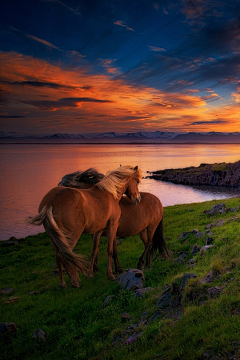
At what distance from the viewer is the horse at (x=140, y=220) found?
10711 mm

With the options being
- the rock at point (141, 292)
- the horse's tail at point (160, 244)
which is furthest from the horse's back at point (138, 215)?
the rock at point (141, 292)

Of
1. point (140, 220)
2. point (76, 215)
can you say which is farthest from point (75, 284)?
point (140, 220)

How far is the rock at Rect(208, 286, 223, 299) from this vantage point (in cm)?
615

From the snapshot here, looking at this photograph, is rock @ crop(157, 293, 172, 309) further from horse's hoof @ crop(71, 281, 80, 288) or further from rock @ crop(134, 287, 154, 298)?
horse's hoof @ crop(71, 281, 80, 288)

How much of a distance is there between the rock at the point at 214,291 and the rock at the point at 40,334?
406 centimetres

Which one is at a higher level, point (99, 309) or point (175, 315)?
point (175, 315)

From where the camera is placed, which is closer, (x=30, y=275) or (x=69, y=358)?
(x=69, y=358)

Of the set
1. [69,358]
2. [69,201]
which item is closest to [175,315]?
[69,358]

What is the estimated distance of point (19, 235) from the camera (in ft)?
81.4

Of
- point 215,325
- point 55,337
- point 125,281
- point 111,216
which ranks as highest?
point 111,216

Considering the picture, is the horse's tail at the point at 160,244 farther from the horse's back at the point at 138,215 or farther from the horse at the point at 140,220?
the horse's back at the point at 138,215

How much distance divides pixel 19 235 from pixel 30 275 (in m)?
12.4

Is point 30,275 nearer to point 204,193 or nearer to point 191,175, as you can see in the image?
point 204,193

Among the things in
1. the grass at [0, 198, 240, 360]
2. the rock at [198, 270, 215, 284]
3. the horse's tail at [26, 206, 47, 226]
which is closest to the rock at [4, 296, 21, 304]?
the grass at [0, 198, 240, 360]
